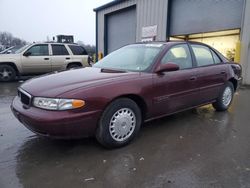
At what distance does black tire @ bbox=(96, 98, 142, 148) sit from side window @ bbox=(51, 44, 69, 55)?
25.3 feet

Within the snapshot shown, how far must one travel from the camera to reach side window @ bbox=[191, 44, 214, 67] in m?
4.15

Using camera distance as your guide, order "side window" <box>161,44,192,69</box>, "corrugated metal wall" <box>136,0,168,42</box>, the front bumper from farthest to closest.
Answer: "corrugated metal wall" <box>136,0,168,42</box>, "side window" <box>161,44,192,69</box>, the front bumper

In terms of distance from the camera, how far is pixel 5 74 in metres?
9.09

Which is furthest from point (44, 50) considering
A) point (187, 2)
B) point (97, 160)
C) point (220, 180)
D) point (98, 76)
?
point (220, 180)

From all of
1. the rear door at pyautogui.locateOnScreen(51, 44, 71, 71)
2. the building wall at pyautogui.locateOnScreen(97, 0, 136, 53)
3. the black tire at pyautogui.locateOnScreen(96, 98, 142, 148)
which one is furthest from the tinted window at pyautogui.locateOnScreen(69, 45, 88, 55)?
the black tire at pyautogui.locateOnScreen(96, 98, 142, 148)

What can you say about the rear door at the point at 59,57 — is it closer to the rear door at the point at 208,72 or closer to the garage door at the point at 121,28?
the garage door at the point at 121,28

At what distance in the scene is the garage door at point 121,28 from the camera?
13.3 meters

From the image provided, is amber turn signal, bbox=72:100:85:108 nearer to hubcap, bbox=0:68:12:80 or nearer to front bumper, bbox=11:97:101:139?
front bumper, bbox=11:97:101:139

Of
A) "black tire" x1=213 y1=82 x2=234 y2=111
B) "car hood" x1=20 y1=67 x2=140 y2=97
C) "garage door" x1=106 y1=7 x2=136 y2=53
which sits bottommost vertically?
"black tire" x1=213 y1=82 x2=234 y2=111

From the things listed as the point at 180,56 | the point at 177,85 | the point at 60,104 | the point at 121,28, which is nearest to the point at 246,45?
the point at 180,56

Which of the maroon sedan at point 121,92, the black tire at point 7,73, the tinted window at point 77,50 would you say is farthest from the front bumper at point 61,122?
the tinted window at point 77,50

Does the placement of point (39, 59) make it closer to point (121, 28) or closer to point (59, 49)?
point (59, 49)

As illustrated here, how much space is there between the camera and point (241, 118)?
4.41m

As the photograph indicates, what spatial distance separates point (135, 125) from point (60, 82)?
1179 mm
